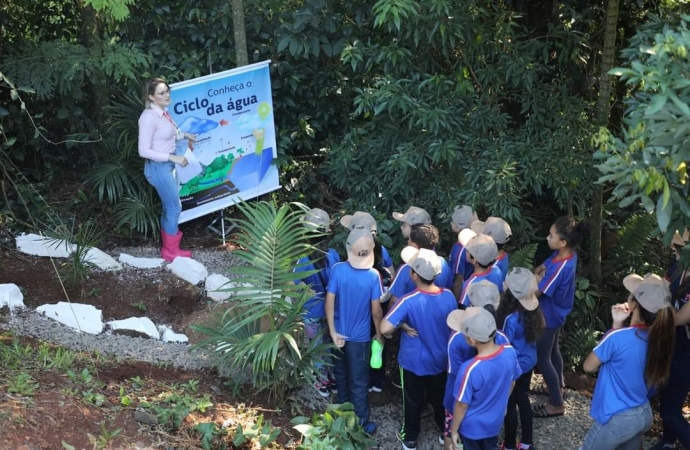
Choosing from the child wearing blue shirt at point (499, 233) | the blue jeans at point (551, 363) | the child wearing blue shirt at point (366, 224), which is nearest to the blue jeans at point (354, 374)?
the child wearing blue shirt at point (366, 224)

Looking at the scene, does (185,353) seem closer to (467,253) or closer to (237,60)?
(467,253)

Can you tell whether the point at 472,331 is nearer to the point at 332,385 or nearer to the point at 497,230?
the point at 497,230

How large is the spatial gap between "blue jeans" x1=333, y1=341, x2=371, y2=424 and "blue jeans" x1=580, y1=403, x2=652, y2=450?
1.61 metres

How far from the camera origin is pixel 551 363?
571 cm

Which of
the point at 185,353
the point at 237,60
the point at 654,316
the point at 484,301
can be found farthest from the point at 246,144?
the point at 654,316

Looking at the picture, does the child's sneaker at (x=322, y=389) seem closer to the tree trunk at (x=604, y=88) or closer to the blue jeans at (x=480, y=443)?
the blue jeans at (x=480, y=443)

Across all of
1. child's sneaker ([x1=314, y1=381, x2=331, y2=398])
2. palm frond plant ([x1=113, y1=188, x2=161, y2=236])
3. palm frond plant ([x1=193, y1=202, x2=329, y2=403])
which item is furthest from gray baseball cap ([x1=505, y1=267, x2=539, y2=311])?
palm frond plant ([x1=113, y1=188, x2=161, y2=236])

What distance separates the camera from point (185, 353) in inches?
224

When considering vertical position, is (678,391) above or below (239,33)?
below

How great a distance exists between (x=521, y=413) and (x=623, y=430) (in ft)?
2.82

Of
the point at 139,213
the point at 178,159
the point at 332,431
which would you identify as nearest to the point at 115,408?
the point at 332,431

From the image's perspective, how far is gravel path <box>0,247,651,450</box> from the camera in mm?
5527

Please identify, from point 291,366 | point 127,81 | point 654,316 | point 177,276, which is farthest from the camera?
point 127,81

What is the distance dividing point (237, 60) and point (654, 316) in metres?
4.90
